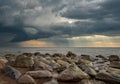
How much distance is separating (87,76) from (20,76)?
431 centimetres

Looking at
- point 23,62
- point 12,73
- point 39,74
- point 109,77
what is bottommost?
point 109,77

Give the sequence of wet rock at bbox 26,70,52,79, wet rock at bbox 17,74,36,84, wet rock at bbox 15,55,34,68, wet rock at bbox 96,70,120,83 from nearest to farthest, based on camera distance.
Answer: wet rock at bbox 17,74,36,84 → wet rock at bbox 96,70,120,83 → wet rock at bbox 26,70,52,79 → wet rock at bbox 15,55,34,68

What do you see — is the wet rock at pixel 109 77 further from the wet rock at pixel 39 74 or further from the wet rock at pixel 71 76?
the wet rock at pixel 39 74

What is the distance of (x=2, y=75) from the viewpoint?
15.0 metres

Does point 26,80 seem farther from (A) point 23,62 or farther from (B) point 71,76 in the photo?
(A) point 23,62

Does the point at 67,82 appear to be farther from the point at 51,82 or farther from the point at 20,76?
the point at 20,76

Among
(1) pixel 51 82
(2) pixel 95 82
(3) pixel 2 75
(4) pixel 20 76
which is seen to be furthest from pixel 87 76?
(3) pixel 2 75

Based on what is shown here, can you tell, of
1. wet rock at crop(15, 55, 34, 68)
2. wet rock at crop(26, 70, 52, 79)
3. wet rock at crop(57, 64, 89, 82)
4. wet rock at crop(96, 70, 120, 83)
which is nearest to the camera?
wet rock at crop(96, 70, 120, 83)

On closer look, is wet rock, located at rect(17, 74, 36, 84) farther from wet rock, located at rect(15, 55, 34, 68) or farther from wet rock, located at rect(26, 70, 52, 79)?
wet rock, located at rect(15, 55, 34, 68)

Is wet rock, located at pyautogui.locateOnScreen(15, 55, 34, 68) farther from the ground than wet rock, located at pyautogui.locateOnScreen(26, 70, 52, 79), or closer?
farther from the ground

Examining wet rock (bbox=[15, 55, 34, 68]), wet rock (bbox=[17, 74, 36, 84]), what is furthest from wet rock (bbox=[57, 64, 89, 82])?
wet rock (bbox=[15, 55, 34, 68])

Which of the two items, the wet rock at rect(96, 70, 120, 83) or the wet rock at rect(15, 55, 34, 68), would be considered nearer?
the wet rock at rect(96, 70, 120, 83)

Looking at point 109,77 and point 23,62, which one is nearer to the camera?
point 109,77

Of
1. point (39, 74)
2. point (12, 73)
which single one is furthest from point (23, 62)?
point (39, 74)
